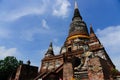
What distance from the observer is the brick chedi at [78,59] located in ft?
48.1

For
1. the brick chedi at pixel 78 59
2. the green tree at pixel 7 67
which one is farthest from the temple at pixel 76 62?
the green tree at pixel 7 67

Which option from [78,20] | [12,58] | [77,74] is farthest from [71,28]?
[77,74]

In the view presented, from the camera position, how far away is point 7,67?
110 ft

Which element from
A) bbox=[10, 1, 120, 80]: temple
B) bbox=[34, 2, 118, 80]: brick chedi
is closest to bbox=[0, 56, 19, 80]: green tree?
bbox=[10, 1, 120, 80]: temple

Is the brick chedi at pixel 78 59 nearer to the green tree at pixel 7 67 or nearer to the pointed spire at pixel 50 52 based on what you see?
the pointed spire at pixel 50 52

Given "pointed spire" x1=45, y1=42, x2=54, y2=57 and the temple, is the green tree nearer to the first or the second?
the temple

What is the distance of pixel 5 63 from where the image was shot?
3388 cm

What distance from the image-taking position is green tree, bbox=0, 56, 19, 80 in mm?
32797

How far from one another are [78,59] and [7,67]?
1527cm

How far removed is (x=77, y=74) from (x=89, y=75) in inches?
79.4

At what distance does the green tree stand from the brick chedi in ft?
22.2

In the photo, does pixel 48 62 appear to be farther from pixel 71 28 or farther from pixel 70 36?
pixel 71 28

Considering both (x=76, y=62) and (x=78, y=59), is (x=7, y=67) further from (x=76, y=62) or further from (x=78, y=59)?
(x=76, y=62)

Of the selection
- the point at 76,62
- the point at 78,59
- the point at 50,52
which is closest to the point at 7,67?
the point at 50,52
